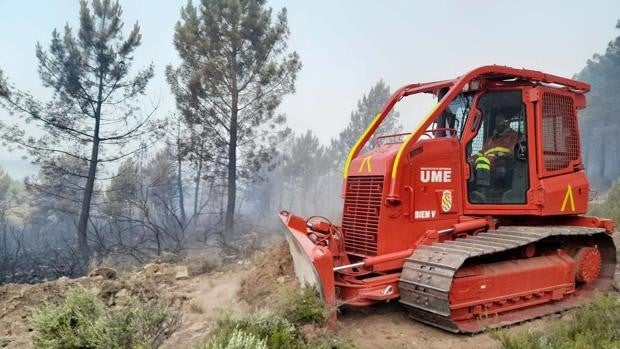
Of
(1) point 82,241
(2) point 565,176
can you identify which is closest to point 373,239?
(2) point 565,176

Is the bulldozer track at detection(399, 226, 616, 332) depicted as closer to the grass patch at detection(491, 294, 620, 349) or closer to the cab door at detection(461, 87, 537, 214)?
the cab door at detection(461, 87, 537, 214)

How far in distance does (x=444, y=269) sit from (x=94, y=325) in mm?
3344

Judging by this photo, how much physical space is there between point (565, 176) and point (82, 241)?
48.2 ft

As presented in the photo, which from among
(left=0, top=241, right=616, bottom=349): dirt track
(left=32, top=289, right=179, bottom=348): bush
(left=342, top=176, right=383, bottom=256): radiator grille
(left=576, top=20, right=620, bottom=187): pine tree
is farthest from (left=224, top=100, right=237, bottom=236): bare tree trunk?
(left=576, top=20, right=620, bottom=187): pine tree

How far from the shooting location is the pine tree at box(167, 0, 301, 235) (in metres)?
18.6

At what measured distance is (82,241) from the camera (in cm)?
1591

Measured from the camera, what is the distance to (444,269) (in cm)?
492

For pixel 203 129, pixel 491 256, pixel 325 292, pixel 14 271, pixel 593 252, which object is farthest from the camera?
pixel 203 129

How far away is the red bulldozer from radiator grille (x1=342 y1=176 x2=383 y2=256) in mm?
14

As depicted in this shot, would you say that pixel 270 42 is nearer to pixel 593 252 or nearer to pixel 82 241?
pixel 82 241

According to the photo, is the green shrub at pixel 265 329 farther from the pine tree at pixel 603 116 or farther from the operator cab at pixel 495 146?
the pine tree at pixel 603 116

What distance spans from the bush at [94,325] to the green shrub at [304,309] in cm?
113

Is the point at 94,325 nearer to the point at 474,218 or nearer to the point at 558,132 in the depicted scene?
the point at 474,218

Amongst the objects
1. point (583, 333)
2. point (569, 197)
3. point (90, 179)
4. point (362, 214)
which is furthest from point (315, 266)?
point (90, 179)
